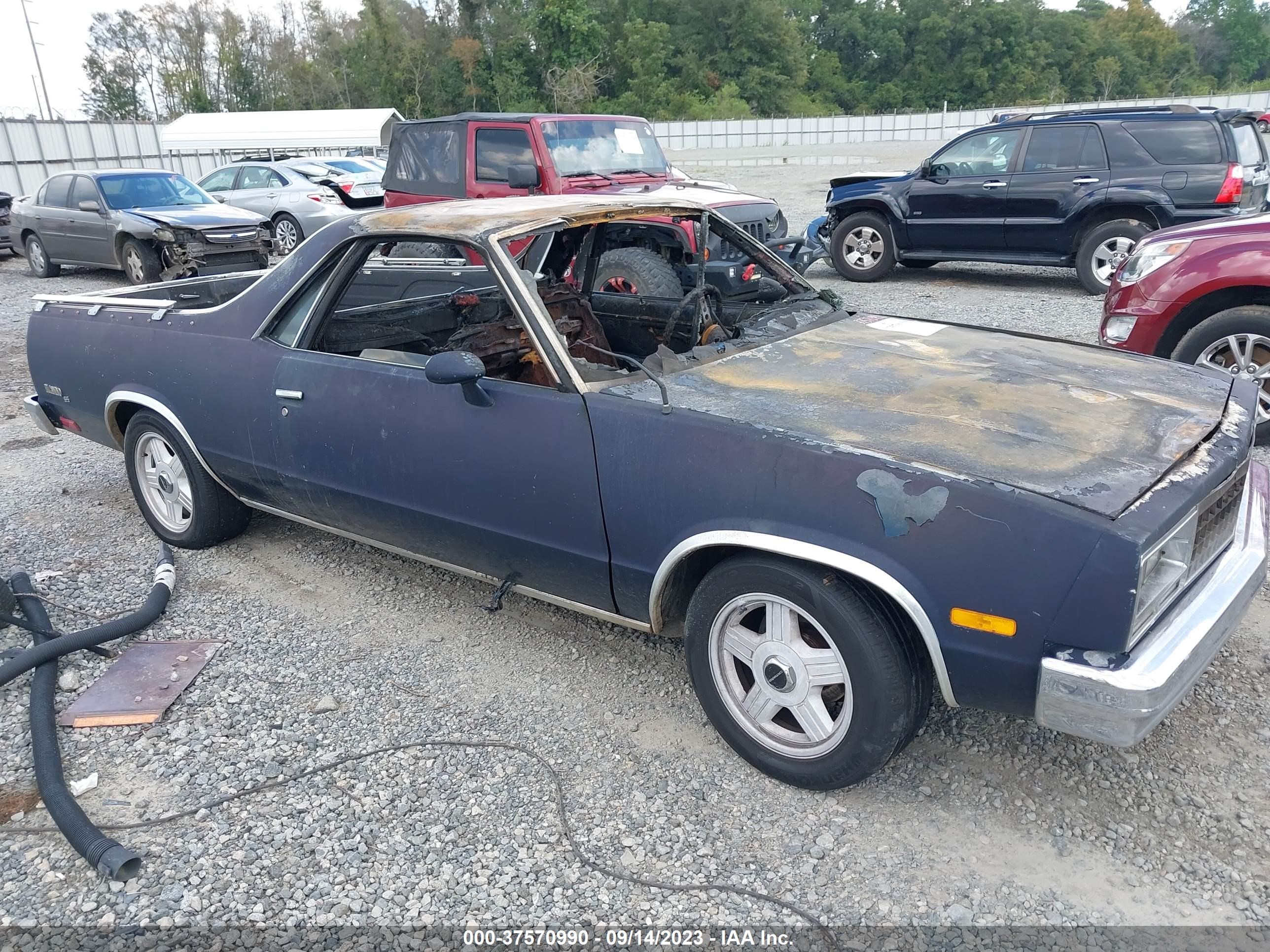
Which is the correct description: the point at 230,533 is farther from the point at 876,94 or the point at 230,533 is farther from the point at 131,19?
the point at 131,19

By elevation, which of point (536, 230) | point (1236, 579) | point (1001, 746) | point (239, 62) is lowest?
point (1001, 746)

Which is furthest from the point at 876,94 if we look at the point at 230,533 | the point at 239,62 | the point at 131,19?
the point at 230,533

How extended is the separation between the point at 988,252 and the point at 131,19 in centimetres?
7586

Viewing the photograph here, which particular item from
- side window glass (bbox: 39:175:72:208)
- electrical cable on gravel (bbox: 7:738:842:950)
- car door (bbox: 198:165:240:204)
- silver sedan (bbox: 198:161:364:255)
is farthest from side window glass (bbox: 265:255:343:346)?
car door (bbox: 198:165:240:204)

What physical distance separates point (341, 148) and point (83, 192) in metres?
19.7

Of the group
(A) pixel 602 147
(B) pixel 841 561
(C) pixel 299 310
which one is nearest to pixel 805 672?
(B) pixel 841 561

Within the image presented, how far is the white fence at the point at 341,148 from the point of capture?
79.4 ft

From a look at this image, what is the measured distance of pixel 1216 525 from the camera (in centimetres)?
267

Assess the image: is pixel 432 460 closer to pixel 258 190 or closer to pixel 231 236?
pixel 231 236

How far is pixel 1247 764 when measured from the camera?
2752 mm

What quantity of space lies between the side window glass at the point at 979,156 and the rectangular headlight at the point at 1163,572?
8736mm

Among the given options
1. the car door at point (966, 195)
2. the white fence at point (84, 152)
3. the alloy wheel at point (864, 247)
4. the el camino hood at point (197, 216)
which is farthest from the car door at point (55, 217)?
the car door at point (966, 195)

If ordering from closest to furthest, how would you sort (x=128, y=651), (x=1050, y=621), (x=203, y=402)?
(x=1050, y=621), (x=128, y=651), (x=203, y=402)

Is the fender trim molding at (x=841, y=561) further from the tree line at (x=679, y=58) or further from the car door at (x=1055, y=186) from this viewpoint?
the tree line at (x=679, y=58)
